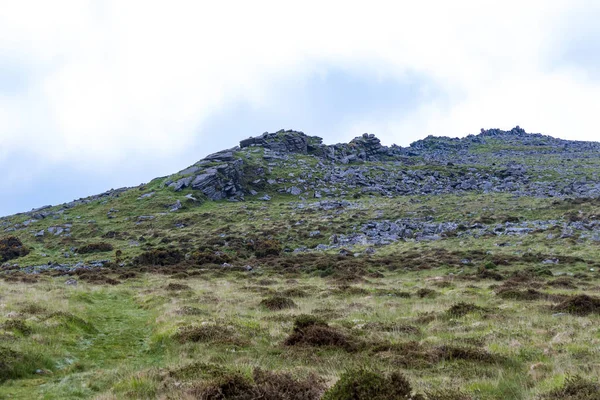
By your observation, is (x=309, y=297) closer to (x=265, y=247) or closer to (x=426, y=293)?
(x=426, y=293)

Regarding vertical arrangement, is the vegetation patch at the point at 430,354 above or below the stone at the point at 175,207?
below

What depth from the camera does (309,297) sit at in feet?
76.0

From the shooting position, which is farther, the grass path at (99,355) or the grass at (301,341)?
the grass path at (99,355)

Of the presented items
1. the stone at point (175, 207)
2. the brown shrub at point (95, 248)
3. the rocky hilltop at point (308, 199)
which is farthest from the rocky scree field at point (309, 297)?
the stone at point (175, 207)

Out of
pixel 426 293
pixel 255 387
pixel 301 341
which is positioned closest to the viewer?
pixel 255 387

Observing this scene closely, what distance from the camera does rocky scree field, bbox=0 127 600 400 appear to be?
910 centimetres

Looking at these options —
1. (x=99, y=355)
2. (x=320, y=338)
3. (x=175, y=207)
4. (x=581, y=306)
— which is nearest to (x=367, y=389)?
(x=320, y=338)

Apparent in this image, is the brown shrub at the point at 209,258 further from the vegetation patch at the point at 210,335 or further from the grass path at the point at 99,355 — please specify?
the vegetation patch at the point at 210,335

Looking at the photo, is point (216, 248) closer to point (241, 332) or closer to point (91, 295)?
point (91, 295)

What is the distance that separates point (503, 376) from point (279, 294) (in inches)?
634

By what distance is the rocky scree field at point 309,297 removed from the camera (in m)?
9.10

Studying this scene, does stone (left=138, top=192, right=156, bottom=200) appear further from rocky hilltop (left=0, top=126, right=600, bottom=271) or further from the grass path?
the grass path

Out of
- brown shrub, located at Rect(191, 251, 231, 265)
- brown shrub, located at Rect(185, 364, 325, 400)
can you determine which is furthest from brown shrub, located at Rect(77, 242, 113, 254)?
brown shrub, located at Rect(185, 364, 325, 400)

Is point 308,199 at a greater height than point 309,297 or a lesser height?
greater
